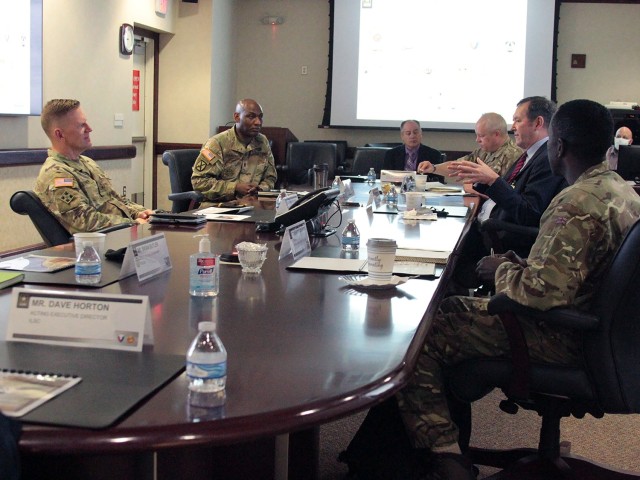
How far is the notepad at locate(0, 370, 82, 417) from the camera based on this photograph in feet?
3.58

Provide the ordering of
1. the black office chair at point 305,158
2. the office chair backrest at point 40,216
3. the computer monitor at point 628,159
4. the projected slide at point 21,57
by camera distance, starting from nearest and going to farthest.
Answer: the office chair backrest at point 40,216 → the projected slide at point 21,57 → the computer monitor at point 628,159 → the black office chair at point 305,158

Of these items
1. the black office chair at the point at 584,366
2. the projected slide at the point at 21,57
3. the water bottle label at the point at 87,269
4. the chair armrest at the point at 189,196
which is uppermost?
the projected slide at the point at 21,57

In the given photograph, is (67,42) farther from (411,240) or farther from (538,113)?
(411,240)

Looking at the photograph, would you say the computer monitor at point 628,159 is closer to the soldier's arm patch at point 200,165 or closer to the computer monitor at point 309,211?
the soldier's arm patch at point 200,165

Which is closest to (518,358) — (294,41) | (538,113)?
(538,113)

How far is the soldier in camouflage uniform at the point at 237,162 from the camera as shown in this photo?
4.75m

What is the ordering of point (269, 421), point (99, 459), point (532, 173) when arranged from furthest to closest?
1. point (532, 173)
2. point (99, 459)
3. point (269, 421)

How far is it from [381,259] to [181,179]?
3177 mm

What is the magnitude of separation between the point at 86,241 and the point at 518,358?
1.21 metres

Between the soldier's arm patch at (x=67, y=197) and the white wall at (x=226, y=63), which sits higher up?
the white wall at (x=226, y=63)

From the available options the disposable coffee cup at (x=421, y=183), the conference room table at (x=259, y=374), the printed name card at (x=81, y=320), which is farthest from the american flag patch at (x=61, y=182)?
the disposable coffee cup at (x=421, y=183)

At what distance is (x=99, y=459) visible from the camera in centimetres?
121

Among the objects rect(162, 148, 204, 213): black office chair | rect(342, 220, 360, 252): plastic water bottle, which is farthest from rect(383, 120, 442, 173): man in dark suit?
rect(342, 220, 360, 252): plastic water bottle

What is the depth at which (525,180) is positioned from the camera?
3785 mm
